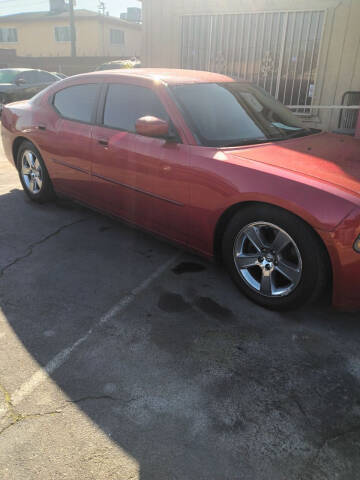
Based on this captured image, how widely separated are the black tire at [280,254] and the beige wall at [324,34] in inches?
226

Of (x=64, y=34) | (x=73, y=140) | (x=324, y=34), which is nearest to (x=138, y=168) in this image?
(x=73, y=140)

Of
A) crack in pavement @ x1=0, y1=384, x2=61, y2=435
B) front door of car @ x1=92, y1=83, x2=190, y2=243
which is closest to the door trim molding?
front door of car @ x1=92, y1=83, x2=190, y2=243

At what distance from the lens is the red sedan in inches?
101

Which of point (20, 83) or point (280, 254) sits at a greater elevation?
point (20, 83)

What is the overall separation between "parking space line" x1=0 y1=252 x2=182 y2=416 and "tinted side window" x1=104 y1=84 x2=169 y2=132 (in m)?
1.36

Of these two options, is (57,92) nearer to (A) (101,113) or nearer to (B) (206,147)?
(A) (101,113)

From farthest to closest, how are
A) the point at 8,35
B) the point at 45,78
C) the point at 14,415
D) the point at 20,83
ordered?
the point at 8,35
the point at 45,78
the point at 20,83
the point at 14,415

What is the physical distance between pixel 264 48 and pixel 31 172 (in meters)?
5.53

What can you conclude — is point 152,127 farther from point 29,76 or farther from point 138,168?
point 29,76

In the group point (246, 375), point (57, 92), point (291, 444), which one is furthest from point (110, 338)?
point (57, 92)

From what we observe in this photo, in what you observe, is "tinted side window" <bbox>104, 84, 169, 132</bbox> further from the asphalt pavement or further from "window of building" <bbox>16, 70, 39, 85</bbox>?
"window of building" <bbox>16, 70, 39, 85</bbox>

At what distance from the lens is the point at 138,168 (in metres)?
3.46

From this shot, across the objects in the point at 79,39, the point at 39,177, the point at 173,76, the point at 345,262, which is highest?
the point at 79,39

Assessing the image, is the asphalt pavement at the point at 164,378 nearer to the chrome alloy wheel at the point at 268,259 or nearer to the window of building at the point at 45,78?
the chrome alloy wheel at the point at 268,259
